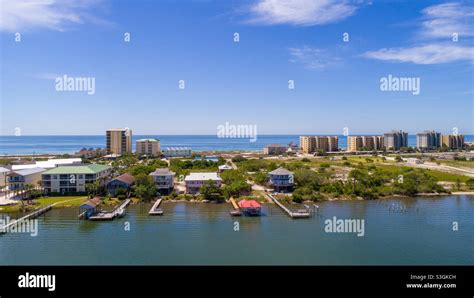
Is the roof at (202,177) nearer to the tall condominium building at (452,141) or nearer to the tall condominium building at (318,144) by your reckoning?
the tall condominium building at (318,144)

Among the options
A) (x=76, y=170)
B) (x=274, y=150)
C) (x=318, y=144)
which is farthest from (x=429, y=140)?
(x=76, y=170)

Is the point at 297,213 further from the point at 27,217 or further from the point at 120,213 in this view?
the point at 27,217

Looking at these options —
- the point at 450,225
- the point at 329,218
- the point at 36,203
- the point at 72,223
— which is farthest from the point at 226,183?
the point at 450,225

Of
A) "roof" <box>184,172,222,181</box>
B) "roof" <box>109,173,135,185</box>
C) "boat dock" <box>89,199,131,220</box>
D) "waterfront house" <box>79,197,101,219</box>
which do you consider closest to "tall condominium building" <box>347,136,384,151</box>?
"roof" <box>184,172,222,181</box>

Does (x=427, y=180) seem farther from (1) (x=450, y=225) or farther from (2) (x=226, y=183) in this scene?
(2) (x=226, y=183)

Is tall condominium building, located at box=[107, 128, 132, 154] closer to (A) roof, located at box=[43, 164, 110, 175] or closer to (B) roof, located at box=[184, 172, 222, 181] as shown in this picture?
(A) roof, located at box=[43, 164, 110, 175]

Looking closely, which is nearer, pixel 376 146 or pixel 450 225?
pixel 450 225
